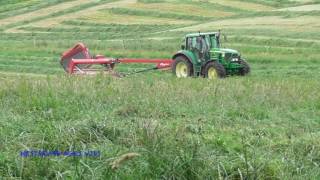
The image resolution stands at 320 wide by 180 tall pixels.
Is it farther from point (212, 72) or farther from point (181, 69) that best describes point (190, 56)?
point (212, 72)

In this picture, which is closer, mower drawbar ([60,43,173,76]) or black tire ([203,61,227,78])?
black tire ([203,61,227,78])

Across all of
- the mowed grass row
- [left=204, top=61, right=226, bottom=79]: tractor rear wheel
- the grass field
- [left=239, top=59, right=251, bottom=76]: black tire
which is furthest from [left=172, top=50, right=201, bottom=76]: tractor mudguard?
the mowed grass row

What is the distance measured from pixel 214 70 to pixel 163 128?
39.8 ft

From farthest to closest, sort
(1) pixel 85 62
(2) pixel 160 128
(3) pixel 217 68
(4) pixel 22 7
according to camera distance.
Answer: (4) pixel 22 7 → (1) pixel 85 62 → (3) pixel 217 68 → (2) pixel 160 128

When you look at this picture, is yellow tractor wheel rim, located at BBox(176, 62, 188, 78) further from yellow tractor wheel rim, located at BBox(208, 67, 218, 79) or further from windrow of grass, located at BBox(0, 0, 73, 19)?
windrow of grass, located at BBox(0, 0, 73, 19)

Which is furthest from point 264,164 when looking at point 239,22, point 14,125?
point 239,22

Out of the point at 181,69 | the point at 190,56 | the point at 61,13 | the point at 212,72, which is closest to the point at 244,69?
the point at 212,72

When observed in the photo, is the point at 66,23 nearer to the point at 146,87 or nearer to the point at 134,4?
the point at 134,4

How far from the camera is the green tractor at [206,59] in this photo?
730 inches

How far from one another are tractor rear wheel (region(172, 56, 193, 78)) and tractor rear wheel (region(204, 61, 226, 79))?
2.39ft

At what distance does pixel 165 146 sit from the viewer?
519 centimetres

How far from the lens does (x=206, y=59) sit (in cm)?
1886

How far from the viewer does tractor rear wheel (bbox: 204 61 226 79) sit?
58.6 ft

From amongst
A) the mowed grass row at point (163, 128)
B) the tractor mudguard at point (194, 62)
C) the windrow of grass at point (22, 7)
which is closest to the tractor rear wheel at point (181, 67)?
the tractor mudguard at point (194, 62)
